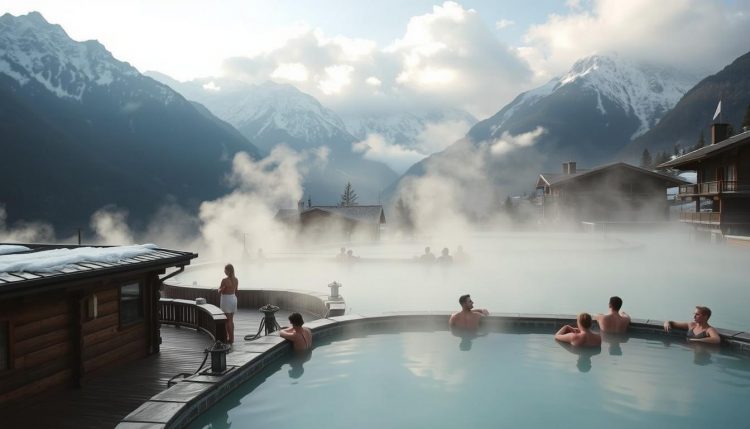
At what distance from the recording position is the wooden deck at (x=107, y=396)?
5.54 meters

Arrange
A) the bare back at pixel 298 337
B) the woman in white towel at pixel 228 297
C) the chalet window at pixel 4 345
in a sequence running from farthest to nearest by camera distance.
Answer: the woman in white towel at pixel 228 297 → the bare back at pixel 298 337 → the chalet window at pixel 4 345

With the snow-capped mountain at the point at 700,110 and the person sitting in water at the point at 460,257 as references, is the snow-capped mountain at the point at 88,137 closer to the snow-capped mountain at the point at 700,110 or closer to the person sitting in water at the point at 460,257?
the person sitting in water at the point at 460,257

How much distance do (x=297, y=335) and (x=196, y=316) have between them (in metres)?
2.83

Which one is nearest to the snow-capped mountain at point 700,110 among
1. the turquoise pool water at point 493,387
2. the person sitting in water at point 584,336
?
the person sitting in water at point 584,336

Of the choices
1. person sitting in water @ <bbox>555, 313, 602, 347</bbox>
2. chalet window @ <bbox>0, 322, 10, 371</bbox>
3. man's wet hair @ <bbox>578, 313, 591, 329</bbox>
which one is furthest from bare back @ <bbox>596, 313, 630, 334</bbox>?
chalet window @ <bbox>0, 322, 10, 371</bbox>

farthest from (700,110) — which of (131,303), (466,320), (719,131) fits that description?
(131,303)

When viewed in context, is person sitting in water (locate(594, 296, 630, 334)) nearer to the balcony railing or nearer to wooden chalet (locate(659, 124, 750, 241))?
wooden chalet (locate(659, 124, 750, 241))

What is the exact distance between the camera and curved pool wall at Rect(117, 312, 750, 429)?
210 inches

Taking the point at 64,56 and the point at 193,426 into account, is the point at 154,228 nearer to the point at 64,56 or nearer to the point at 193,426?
the point at 64,56

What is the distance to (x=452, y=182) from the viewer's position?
19950 centimetres

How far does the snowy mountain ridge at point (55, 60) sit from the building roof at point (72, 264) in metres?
134

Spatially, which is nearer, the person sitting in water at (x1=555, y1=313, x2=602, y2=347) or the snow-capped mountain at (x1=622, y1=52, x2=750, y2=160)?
the person sitting in water at (x1=555, y1=313, x2=602, y2=347)

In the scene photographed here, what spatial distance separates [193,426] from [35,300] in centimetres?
244

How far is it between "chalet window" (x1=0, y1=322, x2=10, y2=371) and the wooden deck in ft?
1.45
